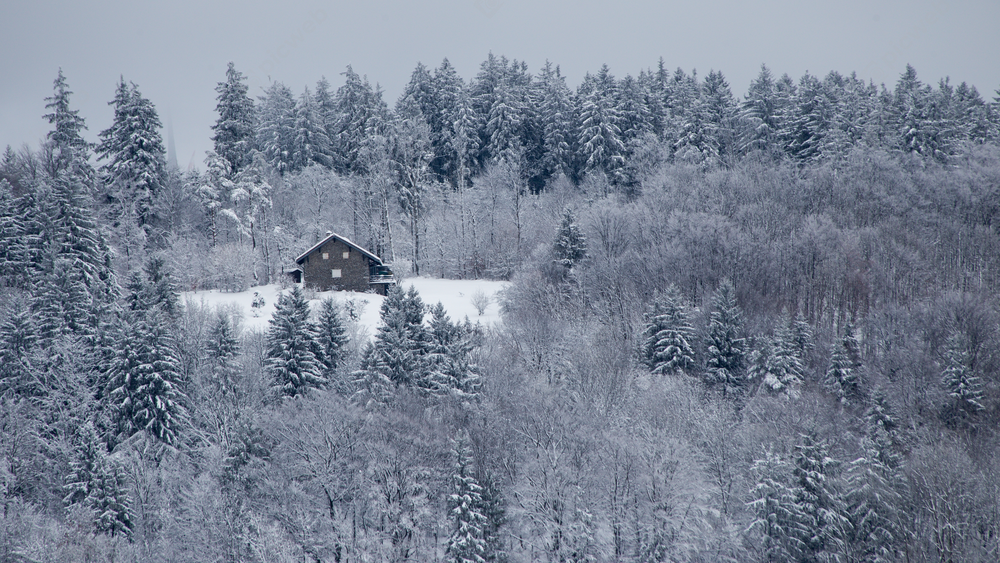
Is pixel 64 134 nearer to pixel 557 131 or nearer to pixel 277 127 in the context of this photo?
pixel 277 127

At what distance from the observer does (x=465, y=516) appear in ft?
91.6

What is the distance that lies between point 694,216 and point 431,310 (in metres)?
19.3

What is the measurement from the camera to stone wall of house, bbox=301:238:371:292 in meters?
50.9

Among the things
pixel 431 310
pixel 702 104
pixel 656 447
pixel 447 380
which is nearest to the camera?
pixel 656 447

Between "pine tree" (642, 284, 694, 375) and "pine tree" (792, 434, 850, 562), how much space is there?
1200cm

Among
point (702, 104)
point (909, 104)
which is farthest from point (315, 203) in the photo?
point (909, 104)

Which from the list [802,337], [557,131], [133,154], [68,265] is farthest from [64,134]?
[802,337]

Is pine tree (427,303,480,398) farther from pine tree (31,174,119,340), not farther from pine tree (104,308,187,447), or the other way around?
pine tree (31,174,119,340)

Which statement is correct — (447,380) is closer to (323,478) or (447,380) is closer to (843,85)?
(323,478)

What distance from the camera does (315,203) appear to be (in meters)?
63.9

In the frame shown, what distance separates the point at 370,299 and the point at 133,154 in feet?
73.6

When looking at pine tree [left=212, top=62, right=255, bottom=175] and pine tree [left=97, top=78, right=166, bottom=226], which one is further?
pine tree [left=212, top=62, right=255, bottom=175]

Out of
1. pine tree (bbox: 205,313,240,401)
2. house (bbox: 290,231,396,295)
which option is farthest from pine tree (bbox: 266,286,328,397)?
house (bbox: 290,231,396,295)

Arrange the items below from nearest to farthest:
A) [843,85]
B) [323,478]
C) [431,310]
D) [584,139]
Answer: [323,478], [431,310], [584,139], [843,85]
